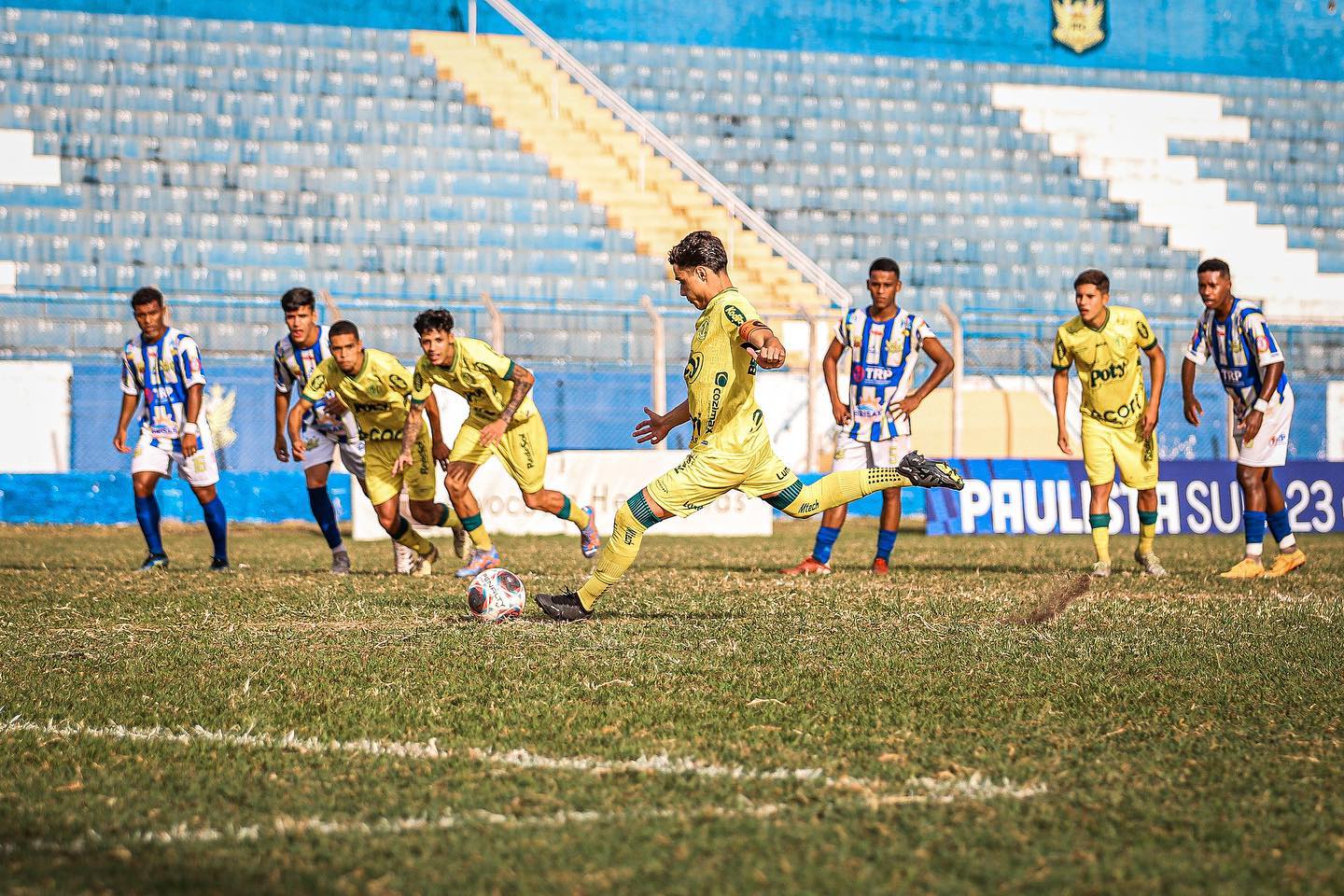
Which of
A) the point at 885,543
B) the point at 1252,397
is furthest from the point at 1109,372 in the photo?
the point at 885,543

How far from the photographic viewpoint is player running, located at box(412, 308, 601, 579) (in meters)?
9.80

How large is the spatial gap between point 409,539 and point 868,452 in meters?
3.44

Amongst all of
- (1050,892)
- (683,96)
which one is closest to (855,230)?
(683,96)

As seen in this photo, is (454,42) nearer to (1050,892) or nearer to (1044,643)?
(1044,643)

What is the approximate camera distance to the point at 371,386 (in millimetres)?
10344

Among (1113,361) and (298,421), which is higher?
(1113,361)

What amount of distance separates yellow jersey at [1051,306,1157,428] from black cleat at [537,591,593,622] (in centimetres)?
473

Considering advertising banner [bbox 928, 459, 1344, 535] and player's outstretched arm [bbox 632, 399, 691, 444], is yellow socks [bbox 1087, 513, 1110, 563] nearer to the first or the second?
player's outstretched arm [bbox 632, 399, 691, 444]

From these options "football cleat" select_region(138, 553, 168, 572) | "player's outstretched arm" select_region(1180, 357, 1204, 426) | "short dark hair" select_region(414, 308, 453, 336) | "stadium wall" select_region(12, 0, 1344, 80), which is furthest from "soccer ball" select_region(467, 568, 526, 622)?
"stadium wall" select_region(12, 0, 1344, 80)

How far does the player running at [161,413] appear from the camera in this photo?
11.0 meters

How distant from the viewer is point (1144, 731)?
4.97 meters

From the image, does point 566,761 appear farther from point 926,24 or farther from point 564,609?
point 926,24

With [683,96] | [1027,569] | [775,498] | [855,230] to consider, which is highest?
[683,96]

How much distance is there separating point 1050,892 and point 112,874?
2.09m
